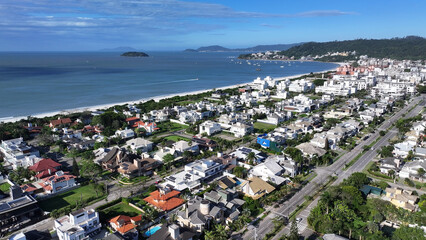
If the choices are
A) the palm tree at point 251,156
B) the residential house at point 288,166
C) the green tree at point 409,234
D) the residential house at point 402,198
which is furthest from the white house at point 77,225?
the residential house at point 402,198

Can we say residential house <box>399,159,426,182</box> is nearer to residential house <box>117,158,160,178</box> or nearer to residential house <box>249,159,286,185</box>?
residential house <box>249,159,286,185</box>

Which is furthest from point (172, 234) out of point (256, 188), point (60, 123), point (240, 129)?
point (60, 123)

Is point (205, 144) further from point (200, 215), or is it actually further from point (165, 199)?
point (200, 215)

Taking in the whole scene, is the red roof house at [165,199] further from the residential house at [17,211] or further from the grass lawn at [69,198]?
the residential house at [17,211]

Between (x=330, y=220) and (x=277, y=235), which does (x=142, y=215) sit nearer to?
(x=277, y=235)

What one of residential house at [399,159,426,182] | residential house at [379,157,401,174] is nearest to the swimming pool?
residential house at [379,157,401,174]
